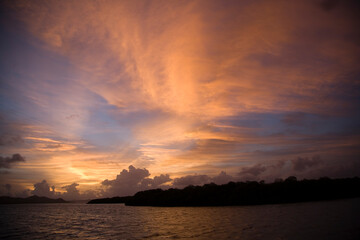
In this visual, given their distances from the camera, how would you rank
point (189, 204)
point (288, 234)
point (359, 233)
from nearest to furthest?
point (359, 233) < point (288, 234) < point (189, 204)

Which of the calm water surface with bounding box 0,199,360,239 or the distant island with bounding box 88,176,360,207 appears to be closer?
the calm water surface with bounding box 0,199,360,239

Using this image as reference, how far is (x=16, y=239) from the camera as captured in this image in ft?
120

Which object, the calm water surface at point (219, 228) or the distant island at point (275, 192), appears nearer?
the calm water surface at point (219, 228)

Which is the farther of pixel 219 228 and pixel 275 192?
pixel 275 192

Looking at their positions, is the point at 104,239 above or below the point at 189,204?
above

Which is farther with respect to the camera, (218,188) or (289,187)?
(218,188)

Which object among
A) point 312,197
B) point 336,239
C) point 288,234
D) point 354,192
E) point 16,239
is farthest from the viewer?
point 354,192

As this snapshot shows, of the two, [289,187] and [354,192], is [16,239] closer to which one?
[289,187]

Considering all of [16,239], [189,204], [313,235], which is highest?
[313,235]

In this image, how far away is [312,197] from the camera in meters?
149

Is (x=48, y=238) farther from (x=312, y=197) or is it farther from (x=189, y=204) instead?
(x=312, y=197)

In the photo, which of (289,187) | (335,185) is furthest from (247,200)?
(335,185)

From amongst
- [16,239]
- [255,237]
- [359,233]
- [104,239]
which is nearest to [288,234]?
[255,237]

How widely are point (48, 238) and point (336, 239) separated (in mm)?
43562
